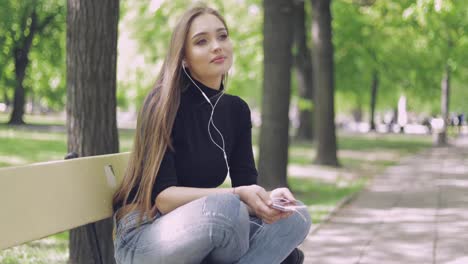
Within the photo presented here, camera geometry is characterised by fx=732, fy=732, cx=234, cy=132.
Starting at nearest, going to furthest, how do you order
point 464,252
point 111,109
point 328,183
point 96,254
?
point 96,254 → point 111,109 → point 464,252 → point 328,183

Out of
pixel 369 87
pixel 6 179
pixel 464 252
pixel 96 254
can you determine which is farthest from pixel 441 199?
pixel 369 87

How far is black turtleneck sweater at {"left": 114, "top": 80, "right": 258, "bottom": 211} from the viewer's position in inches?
127

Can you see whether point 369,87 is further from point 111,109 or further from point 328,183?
point 111,109

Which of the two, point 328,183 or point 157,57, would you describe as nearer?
point 328,183

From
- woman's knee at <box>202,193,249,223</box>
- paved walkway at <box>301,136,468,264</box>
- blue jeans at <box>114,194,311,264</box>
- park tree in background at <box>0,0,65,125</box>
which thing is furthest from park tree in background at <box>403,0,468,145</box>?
woman's knee at <box>202,193,249,223</box>

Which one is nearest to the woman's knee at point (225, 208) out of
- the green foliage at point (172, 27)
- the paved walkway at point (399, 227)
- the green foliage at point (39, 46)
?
the paved walkway at point (399, 227)

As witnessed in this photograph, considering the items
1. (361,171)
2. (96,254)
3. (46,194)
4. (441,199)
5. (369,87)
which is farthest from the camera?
(369,87)

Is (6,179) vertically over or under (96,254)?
over

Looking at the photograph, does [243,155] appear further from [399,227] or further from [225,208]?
[399,227]

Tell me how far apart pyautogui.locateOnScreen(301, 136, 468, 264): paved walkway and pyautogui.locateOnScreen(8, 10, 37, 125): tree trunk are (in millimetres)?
19159

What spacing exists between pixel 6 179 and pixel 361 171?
45.8ft

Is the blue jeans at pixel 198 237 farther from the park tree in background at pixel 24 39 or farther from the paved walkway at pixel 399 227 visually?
the park tree in background at pixel 24 39

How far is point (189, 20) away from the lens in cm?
337

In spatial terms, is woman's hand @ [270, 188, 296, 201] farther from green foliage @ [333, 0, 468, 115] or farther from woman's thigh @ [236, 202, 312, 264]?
green foliage @ [333, 0, 468, 115]
